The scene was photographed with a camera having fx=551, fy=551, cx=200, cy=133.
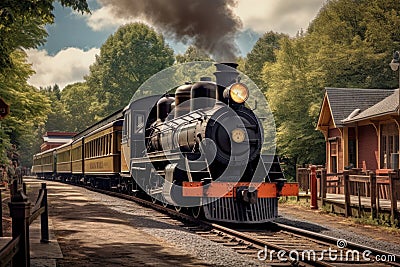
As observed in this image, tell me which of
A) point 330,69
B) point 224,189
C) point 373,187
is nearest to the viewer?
point 224,189

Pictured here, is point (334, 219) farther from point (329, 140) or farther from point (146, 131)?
point (329, 140)

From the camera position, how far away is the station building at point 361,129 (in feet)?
69.1

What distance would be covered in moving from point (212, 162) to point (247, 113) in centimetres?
158

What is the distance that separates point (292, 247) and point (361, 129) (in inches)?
597

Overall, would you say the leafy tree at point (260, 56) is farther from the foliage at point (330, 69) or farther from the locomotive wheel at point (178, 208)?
the locomotive wheel at point (178, 208)

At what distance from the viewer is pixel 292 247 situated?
10.2 metres

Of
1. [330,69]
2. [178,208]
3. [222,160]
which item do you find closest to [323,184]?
[178,208]

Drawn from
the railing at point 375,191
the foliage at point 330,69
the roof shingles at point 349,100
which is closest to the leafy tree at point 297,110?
the foliage at point 330,69

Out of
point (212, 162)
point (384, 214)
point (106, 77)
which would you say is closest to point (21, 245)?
point (212, 162)

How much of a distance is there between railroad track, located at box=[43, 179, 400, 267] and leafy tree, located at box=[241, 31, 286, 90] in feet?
128

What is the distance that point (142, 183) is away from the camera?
1847 cm

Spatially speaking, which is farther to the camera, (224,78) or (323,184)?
(323,184)

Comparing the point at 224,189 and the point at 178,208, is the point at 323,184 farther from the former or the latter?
the point at 224,189

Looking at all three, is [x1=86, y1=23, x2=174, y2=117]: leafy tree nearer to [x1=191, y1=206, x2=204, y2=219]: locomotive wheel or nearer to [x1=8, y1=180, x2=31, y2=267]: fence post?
[x1=191, y1=206, x2=204, y2=219]: locomotive wheel
